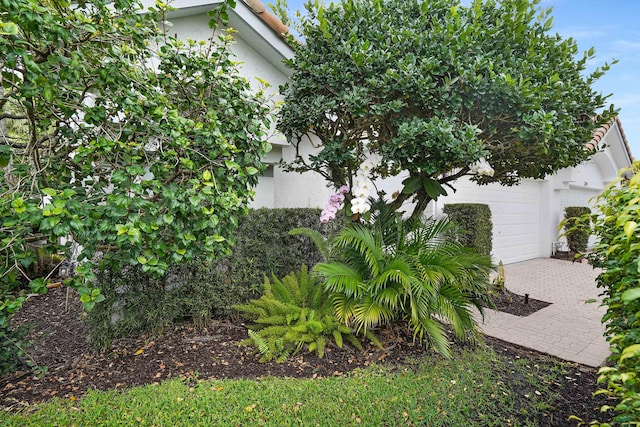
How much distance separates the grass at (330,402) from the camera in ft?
9.28

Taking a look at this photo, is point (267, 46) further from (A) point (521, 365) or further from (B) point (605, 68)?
(A) point (521, 365)

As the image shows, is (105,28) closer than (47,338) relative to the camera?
Yes

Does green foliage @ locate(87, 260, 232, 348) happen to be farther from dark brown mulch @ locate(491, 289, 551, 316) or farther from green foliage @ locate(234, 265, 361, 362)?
dark brown mulch @ locate(491, 289, 551, 316)

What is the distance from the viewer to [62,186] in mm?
3037

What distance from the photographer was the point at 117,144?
2.82 meters

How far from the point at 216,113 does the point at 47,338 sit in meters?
4.12

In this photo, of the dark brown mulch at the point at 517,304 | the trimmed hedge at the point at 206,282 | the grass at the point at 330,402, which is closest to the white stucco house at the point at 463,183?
the trimmed hedge at the point at 206,282

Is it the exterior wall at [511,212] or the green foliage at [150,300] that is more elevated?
the exterior wall at [511,212]

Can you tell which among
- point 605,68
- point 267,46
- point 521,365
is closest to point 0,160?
point 267,46

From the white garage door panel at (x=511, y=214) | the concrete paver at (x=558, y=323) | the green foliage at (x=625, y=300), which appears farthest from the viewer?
the white garage door panel at (x=511, y=214)

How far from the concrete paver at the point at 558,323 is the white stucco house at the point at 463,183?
7.27 ft

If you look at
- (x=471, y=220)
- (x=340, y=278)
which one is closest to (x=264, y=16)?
(x=340, y=278)

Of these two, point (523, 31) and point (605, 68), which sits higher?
point (523, 31)

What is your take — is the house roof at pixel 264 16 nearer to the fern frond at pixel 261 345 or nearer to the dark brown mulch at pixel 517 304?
the fern frond at pixel 261 345
